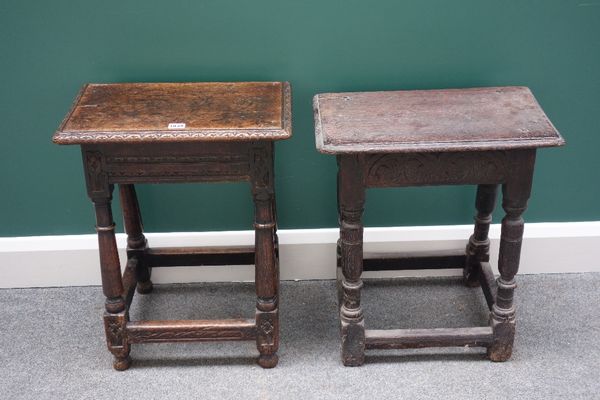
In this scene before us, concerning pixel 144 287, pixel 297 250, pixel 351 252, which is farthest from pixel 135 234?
pixel 351 252

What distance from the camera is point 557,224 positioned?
2.75 metres

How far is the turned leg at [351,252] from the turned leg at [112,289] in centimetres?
66

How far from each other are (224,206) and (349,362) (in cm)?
69

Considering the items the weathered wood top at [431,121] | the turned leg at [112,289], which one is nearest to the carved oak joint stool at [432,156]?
the weathered wood top at [431,121]

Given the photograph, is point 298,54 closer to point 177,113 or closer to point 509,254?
point 177,113

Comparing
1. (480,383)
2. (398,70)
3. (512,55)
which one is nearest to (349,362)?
(480,383)

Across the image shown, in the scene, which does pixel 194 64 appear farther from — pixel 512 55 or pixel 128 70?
pixel 512 55

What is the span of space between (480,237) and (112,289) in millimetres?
1217

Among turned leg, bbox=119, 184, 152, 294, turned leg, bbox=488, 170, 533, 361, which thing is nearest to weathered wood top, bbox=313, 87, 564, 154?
turned leg, bbox=488, 170, 533, 361

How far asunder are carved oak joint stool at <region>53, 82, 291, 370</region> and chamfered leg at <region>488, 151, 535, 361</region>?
0.64m

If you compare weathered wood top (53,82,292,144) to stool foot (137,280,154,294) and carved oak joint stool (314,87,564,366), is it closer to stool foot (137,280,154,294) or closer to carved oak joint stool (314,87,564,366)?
carved oak joint stool (314,87,564,366)

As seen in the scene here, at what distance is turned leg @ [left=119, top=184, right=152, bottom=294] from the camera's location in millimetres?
2549

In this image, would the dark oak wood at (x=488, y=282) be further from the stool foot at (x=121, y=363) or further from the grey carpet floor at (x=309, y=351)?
the stool foot at (x=121, y=363)

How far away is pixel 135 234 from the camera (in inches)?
104
